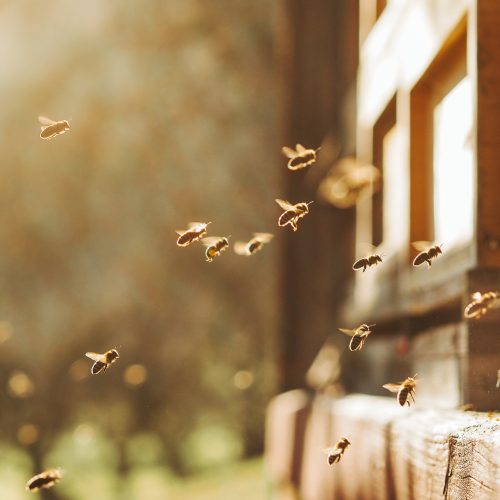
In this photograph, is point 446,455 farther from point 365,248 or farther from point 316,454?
point 365,248

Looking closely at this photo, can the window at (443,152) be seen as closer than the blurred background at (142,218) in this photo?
Yes

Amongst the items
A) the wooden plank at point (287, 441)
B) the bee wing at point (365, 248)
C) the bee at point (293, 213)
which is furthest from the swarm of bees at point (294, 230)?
the bee wing at point (365, 248)

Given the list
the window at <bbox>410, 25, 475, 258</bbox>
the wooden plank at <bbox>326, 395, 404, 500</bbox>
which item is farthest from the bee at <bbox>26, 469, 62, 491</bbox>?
the window at <bbox>410, 25, 475, 258</bbox>

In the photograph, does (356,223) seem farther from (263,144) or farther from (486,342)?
(263,144)

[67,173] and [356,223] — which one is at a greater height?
[67,173]

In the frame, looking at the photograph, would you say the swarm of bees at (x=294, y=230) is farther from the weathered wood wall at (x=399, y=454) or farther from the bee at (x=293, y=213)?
the weathered wood wall at (x=399, y=454)

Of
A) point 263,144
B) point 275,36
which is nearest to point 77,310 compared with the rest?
point 263,144
